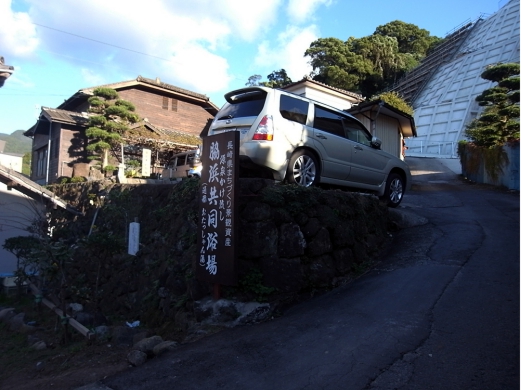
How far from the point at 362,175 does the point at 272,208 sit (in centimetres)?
279

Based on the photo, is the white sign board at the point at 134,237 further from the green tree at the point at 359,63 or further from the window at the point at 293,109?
the green tree at the point at 359,63

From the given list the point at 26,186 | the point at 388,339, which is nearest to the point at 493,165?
the point at 388,339

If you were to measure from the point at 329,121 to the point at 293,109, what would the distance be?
1.01 m

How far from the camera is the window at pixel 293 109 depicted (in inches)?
268

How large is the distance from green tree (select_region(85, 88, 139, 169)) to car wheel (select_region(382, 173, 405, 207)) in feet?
49.1

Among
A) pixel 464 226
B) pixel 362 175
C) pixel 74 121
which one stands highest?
pixel 74 121

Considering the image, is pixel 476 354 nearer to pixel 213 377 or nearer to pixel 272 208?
pixel 213 377

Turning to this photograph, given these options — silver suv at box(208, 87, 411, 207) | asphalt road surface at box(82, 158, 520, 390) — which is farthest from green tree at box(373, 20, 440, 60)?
asphalt road surface at box(82, 158, 520, 390)

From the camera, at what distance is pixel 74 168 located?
71.8ft

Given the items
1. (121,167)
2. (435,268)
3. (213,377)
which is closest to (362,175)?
(435,268)

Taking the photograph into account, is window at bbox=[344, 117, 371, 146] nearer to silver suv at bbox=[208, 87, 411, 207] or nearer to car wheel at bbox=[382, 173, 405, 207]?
silver suv at bbox=[208, 87, 411, 207]

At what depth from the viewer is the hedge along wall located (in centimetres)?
1562

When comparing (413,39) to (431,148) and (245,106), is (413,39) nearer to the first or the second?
(431,148)

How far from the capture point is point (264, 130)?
21.0 ft
